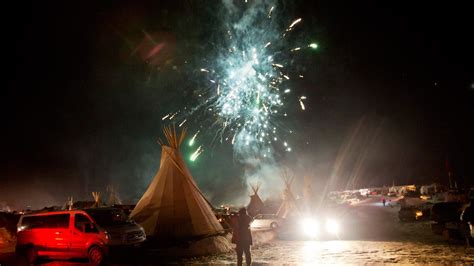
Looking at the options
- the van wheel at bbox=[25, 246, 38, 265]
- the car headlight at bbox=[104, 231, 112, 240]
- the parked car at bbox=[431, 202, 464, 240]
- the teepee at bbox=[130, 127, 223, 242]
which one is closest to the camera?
the car headlight at bbox=[104, 231, 112, 240]

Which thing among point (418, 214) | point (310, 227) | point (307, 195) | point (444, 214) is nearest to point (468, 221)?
point (444, 214)

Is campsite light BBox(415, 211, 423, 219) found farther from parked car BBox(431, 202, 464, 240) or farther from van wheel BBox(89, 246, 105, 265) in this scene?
van wheel BBox(89, 246, 105, 265)

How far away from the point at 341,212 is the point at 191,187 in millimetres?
20725

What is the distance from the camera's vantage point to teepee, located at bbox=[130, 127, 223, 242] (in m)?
17.1

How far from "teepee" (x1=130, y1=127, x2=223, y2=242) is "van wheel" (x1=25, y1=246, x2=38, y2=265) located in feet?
15.0

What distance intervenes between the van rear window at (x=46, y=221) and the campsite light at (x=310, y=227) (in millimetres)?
12688

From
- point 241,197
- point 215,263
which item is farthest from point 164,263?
point 241,197

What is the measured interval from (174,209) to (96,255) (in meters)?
5.54

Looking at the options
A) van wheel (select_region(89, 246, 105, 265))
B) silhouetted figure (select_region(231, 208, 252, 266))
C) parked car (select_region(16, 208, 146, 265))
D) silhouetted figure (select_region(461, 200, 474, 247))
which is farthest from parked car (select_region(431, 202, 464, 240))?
van wheel (select_region(89, 246, 105, 265))

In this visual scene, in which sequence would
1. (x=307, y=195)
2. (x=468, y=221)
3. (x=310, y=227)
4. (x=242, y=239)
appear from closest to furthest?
1. (x=242, y=239)
2. (x=468, y=221)
3. (x=310, y=227)
4. (x=307, y=195)

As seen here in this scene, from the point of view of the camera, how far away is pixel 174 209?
1817 centimetres

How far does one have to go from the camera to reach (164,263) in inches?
528

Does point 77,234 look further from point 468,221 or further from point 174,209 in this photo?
point 468,221

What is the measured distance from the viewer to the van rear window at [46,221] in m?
14.1
